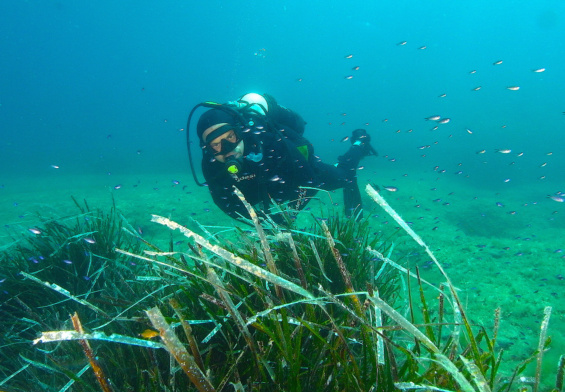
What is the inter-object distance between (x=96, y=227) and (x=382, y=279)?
3.89 meters

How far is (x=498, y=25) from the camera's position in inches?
4737

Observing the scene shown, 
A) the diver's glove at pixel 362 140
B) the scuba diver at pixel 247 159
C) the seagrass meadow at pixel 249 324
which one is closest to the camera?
the seagrass meadow at pixel 249 324

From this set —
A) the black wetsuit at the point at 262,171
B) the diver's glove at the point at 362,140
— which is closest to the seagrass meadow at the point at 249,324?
the black wetsuit at the point at 262,171

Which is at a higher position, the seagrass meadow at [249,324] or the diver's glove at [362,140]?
the diver's glove at [362,140]

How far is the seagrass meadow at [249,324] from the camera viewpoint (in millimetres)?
1107

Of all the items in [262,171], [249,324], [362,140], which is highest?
[362,140]

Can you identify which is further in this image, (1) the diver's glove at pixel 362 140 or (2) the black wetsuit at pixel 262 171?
(1) the diver's glove at pixel 362 140

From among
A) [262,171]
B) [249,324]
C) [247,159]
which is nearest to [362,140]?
[262,171]

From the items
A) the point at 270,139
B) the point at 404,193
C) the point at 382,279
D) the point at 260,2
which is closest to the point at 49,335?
the point at 382,279

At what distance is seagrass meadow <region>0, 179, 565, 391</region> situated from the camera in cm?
111

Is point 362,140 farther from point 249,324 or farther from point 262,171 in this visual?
point 249,324

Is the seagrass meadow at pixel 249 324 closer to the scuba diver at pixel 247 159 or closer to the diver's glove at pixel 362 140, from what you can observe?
the scuba diver at pixel 247 159

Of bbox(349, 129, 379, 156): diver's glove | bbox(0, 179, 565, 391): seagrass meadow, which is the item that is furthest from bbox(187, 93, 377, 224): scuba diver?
bbox(349, 129, 379, 156): diver's glove

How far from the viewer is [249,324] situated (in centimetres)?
153
